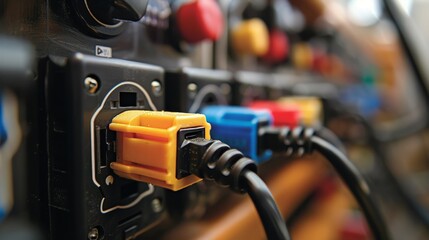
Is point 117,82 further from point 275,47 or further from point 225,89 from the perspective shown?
point 275,47

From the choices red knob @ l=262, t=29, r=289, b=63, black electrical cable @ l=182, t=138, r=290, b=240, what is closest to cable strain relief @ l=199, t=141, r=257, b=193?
black electrical cable @ l=182, t=138, r=290, b=240

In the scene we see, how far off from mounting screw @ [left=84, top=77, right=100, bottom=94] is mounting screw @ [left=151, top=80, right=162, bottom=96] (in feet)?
0.19

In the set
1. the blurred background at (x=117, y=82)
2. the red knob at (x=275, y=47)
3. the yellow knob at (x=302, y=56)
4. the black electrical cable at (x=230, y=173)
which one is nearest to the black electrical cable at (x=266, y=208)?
the black electrical cable at (x=230, y=173)

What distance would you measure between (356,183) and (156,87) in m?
0.23

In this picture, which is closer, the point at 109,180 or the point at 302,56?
the point at 109,180

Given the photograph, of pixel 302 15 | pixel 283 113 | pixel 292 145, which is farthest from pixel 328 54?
pixel 292 145

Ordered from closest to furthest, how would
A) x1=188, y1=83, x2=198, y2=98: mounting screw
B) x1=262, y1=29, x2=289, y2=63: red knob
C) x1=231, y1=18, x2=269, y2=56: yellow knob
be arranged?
x1=188, y1=83, x2=198, y2=98: mounting screw → x1=231, y1=18, x2=269, y2=56: yellow knob → x1=262, y1=29, x2=289, y2=63: red knob

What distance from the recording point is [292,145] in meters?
0.30

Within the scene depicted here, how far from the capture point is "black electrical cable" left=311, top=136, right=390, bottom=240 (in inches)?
11.6

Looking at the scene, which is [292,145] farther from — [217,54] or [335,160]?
[217,54]

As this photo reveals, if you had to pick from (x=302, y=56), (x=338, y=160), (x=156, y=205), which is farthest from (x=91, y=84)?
(x=302, y=56)

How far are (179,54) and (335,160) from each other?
21 centimetres

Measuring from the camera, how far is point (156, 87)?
253 millimetres

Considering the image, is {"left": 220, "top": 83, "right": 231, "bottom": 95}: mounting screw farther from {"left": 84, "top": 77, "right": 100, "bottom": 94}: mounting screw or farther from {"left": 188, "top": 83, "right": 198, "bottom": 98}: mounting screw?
{"left": 84, "top": 77, "right": 100, "bottom": 94}: mounting screw
